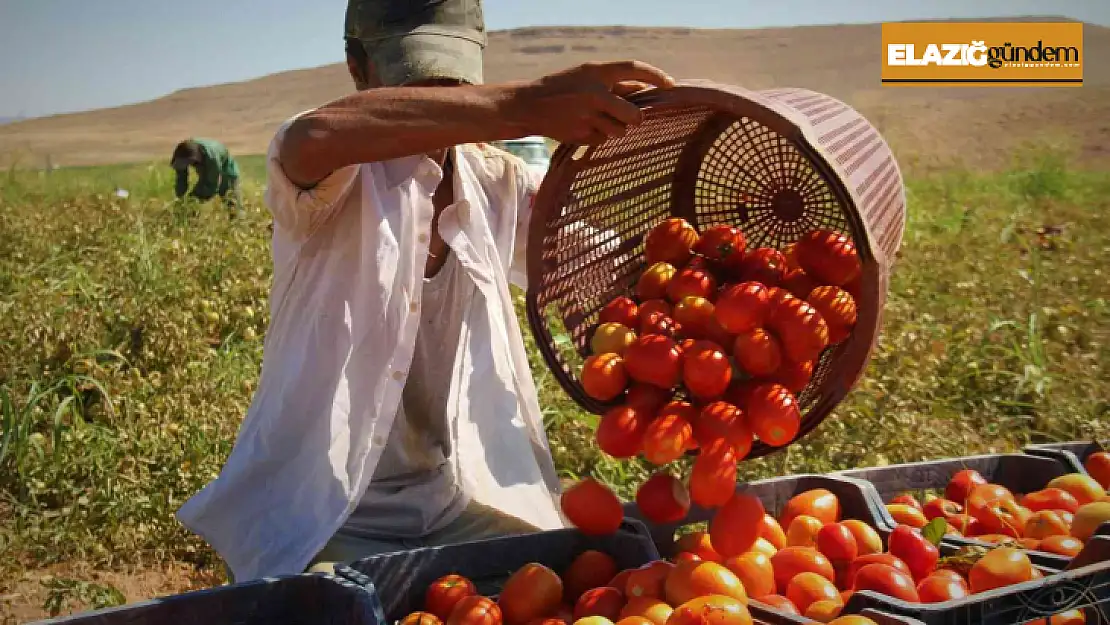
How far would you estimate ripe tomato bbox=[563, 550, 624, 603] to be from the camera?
185cm

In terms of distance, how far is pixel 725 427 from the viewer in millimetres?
1747

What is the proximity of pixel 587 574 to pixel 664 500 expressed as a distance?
0.63 ft

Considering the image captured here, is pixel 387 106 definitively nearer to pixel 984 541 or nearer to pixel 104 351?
pixel 984 541

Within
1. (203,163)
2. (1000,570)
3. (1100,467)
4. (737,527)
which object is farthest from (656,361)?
(203,163)

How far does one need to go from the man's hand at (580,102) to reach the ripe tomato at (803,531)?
32.6 inches

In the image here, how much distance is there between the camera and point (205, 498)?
2.12 m

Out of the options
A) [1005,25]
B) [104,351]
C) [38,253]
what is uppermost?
[1005,25]

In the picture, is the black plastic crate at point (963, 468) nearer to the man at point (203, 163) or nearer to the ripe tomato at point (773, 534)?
the ripe tomato at point (773, 534)

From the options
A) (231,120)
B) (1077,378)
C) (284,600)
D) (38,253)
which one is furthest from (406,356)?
(231,120)

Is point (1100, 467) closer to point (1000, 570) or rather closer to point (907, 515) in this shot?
point (907, 515)

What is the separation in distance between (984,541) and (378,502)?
1.23 meters

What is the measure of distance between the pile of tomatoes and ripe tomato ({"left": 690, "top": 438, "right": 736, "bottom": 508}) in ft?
1.75

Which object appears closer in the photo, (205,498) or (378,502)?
(205,498)

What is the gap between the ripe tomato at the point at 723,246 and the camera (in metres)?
2.12
